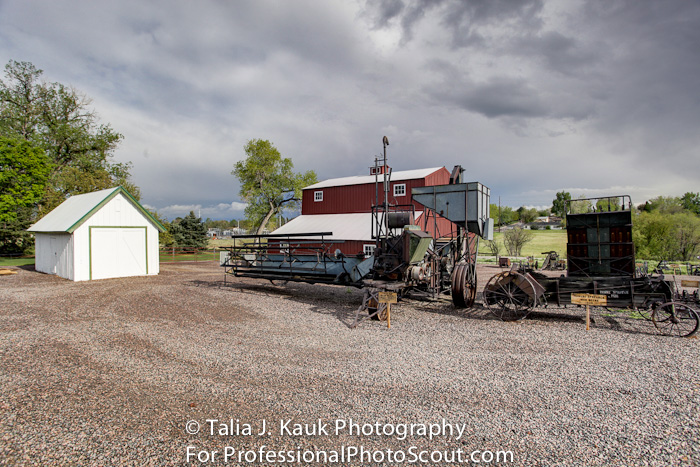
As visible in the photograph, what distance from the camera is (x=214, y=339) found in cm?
816

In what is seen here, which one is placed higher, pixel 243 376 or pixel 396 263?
pixel 396 263

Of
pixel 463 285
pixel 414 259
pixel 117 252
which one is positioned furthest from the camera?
pixel 117 252

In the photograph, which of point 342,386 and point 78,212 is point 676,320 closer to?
point 342,386

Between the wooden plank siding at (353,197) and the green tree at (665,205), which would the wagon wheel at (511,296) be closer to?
the wooden plank siding at (353,197)

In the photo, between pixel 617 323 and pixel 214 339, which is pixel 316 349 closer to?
pixel 214 339

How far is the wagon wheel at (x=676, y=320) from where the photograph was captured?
27.0ft

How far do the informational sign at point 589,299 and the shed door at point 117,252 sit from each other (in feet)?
68.9

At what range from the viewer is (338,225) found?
30.4 m

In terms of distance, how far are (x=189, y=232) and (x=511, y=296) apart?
42.7m

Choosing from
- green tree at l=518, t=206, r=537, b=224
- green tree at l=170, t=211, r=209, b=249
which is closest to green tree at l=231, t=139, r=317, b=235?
green tree at l=170, t=211, r=209, b=249

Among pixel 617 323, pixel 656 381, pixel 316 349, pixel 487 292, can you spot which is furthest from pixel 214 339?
pixel 617 323

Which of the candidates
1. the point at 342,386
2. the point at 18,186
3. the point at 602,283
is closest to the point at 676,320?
the point at 602,283

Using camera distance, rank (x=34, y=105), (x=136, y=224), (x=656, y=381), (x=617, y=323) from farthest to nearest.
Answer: (x=34, y=105)
(x=136, y=224)
(x=617, y=323)
(x=656, y=381)

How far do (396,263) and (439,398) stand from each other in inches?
236
